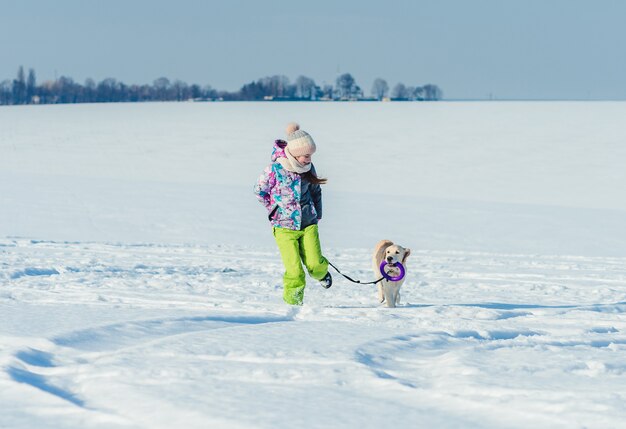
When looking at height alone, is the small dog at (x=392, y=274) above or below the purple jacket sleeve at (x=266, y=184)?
below

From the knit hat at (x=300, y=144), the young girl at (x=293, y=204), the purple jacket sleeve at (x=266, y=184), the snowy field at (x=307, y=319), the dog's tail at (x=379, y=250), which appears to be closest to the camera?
the snowy field at (x=307, y=319)

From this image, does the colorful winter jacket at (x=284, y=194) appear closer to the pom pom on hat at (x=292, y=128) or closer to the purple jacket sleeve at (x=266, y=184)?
the purple jacket sleeve at (x=266, y=184)

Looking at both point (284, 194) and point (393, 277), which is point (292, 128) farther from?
point (393, 277)

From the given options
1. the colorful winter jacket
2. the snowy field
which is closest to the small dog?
the snowy field

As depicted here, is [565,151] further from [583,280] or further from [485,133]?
[583,280]

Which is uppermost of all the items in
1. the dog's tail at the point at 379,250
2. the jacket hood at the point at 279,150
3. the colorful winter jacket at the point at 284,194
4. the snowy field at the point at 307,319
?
the jacket hood at the point at 279,150

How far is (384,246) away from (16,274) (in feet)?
10.9

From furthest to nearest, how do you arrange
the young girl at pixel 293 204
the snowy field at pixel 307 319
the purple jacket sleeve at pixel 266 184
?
the purple jacket sleeve at pixel 266 184
the young girl at pixel 293 204
the snowy field at pixel 307 319

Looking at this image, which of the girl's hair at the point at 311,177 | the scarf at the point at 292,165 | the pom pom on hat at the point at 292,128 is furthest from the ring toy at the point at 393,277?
the pom pom on hat at the point at 292,128

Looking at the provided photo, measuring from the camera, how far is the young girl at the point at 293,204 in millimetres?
6551

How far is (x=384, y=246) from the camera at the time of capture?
6852mm

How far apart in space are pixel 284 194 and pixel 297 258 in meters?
0.50

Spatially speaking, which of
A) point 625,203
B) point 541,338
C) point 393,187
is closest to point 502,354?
point 541,338

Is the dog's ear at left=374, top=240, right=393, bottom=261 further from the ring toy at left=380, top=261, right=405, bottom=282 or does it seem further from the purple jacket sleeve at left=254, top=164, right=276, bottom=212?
the purple jacket sleeve at left=254, top=164, right=276, bottom=212
